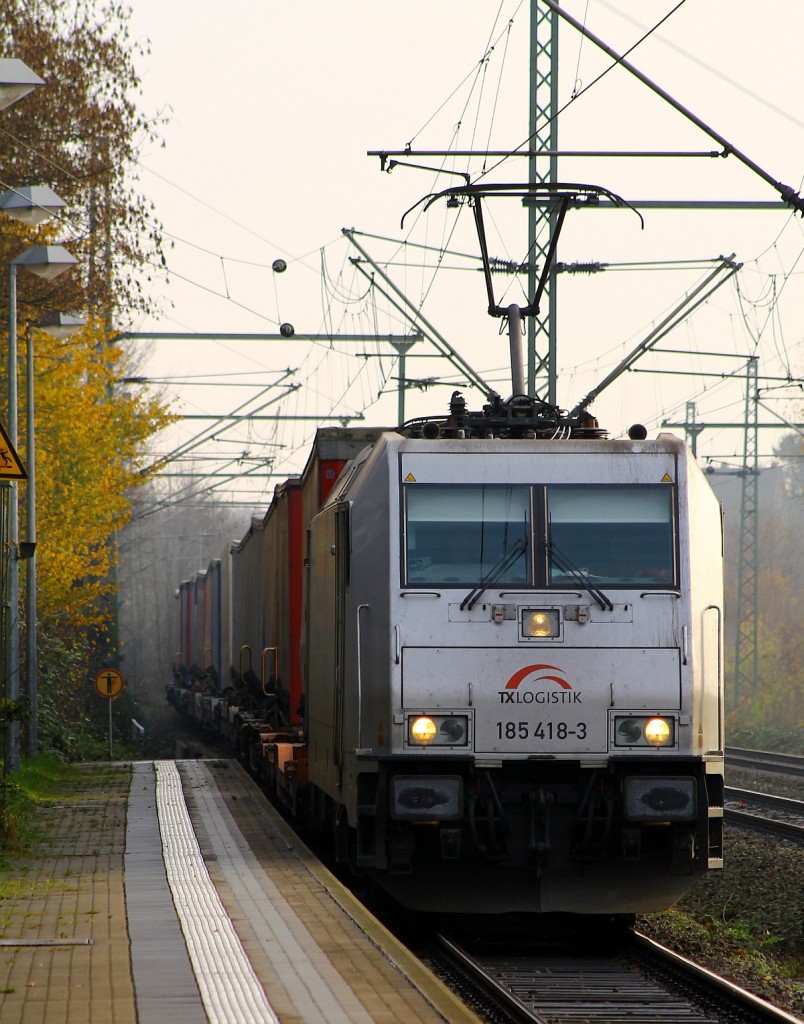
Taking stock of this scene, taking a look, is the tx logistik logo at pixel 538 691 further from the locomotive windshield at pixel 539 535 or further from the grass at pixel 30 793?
the grass at pixel 30 793

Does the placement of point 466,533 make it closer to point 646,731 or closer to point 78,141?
point 646,731

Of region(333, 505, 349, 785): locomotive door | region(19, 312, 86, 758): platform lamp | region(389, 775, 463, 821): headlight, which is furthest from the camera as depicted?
region(19, 312, 86, 758): platform lamp

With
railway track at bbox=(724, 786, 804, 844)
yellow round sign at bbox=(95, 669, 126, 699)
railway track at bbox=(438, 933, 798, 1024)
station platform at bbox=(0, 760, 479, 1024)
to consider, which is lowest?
railway track at bbox=(724, 786, 804, 844)

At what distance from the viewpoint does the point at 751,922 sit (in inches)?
489

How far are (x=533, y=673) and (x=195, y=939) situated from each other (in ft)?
8.93

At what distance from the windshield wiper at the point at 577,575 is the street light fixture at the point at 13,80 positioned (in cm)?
628

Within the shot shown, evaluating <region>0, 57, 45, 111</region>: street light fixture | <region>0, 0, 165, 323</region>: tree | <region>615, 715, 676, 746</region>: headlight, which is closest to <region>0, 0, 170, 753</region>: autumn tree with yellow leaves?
<region>0, 0, 165, 323</region>: tree

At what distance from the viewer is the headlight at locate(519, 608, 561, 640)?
9.98 metres

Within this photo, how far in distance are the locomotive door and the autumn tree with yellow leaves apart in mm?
15766

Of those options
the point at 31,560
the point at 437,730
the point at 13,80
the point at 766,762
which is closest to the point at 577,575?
the point at 437,730

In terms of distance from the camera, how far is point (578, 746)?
987 cm

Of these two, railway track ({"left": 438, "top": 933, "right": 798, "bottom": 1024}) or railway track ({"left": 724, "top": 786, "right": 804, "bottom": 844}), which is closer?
railway track ({"left": 438, "top": 933, "right": 798, "bottom": 1024})

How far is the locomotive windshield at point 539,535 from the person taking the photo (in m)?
10.2

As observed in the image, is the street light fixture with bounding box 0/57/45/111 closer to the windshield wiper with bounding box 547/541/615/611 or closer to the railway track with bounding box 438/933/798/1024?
the windshield wiper with bounding box 547/541/615/611
